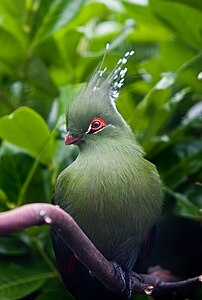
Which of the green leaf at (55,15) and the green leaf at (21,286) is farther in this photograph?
the green leaf at (55,15)

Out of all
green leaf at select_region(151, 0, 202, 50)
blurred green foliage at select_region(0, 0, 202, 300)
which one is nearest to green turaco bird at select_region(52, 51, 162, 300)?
blurred green foliage at select_region(0, 0, 202, 300)

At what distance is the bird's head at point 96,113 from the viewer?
4.85 feet

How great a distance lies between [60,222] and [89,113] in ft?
1.35

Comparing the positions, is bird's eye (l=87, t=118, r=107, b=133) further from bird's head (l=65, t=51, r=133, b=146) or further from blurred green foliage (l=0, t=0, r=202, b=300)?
blurred green foliage (l=0, t=0, r=202, b=300)

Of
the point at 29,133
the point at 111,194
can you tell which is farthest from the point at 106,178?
the point at 29,133

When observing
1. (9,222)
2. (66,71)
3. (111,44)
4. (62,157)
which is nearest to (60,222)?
(9,222)

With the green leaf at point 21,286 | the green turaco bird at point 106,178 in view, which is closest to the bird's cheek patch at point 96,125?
the green turaco bird at point 106,178

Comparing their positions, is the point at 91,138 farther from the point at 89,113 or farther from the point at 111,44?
the point at 111,44

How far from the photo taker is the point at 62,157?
71.8 inches

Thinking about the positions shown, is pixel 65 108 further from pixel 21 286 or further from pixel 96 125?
pixel 21 286

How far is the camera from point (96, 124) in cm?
150

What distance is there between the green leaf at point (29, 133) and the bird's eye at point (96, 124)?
0.83 ft

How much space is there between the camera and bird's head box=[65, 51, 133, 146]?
1.48 m

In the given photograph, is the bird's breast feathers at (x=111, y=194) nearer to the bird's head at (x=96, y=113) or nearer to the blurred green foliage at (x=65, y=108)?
the bird's head at (x=96, y=113)
